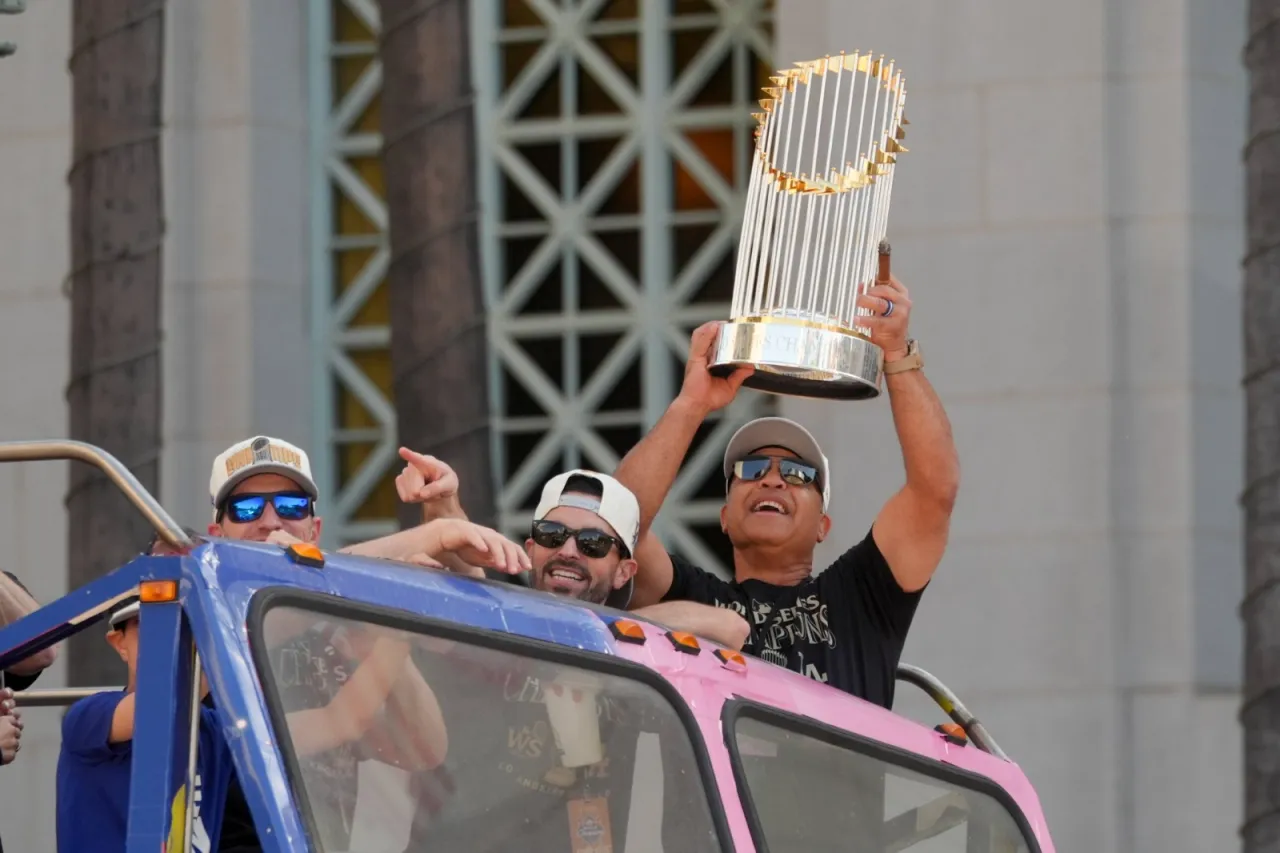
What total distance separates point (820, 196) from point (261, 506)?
1633mm

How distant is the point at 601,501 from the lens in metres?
4.77

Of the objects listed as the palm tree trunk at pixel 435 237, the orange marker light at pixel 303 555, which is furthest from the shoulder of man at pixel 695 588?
the palm tree trunk at pixel 435 237

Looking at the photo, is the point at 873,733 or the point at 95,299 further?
the point at 95,299

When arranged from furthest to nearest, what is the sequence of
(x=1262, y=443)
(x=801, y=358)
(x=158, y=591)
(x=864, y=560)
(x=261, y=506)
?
(x=1262, y=443)
(x=864, y=560)
(x=801, y=358)
(x=261, y=506)
(x=158, y=591)

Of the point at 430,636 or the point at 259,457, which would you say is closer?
the point at 430,636

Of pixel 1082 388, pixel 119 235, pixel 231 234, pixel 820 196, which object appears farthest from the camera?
pixel 231 234

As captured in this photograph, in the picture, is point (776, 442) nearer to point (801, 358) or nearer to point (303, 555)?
point (801, 358)

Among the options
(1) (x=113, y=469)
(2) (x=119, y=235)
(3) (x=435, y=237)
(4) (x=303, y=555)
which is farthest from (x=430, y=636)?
(2) (x=119, y=235)

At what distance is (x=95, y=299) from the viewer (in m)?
8.59

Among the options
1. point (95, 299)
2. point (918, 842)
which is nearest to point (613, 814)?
point (918, 842)

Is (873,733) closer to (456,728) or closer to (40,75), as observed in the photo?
(456,728)

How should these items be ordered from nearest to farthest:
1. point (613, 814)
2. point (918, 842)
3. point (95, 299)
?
point (613, 814) < point (918, 842) < point (95, 299)

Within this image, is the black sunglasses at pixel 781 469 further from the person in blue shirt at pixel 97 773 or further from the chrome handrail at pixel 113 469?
the chrome handrail at pixel 113 469

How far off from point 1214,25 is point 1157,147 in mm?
643
